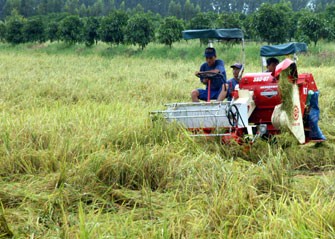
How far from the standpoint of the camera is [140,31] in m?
25.9

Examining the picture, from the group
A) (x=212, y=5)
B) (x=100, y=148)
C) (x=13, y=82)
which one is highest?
(x=100, y=148)

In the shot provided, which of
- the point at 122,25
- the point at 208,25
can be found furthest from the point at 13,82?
the point at 208,25

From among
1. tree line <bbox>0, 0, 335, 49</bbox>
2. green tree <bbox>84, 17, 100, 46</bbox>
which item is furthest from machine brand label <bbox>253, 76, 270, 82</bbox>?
green tree <bbox>84, 17, 100, 46</bbox>

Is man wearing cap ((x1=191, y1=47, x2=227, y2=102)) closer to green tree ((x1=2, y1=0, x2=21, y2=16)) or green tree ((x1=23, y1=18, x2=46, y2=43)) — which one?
green tree ((x1=23, y1=18, x2=46, y2=43))

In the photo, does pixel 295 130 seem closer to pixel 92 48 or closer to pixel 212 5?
pixel 92 48

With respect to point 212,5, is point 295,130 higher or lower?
higher

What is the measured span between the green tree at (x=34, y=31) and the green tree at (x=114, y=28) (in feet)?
26.6

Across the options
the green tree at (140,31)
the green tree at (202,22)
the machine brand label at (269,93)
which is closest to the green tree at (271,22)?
the green tree at (140,31)

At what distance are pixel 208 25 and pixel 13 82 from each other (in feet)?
64.1

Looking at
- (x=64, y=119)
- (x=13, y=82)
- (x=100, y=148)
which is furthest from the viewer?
(x=13, y=82)

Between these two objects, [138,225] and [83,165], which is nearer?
[138,225]

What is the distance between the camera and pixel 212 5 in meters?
97.6

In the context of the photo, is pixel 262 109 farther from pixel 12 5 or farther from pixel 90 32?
pixel 12 5

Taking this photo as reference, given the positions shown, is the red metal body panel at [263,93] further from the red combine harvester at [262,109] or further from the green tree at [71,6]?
the green tree at [71,6]
